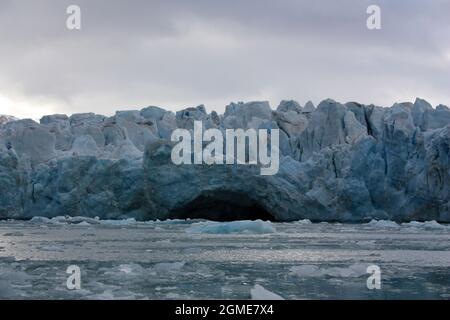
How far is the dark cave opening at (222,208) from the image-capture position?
37.6 m

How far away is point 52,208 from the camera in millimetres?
38812

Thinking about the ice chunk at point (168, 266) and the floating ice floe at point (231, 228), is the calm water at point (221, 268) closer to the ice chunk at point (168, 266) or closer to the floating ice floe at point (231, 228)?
the ice chunk at point (168, 266)

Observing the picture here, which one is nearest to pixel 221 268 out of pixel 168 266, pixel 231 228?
pixel 168 266

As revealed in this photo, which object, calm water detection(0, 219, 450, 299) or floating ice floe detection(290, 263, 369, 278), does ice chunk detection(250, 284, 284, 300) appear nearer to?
calm water detection(0, 219, 450, 299)

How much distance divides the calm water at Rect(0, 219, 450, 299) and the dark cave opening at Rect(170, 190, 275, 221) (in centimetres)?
1700

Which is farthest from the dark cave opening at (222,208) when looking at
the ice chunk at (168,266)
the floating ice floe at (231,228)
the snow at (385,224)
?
the ice chunk at (168,266)

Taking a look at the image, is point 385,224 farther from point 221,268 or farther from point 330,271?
point 221,268

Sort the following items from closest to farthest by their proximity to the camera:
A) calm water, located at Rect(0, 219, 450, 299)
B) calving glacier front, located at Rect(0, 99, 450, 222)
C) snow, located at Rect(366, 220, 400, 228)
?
calm water, located at Rect(0, 219, 450, 299)
snow, located at Rect(366, 220, 400, 228)
calving glacier front, located at Rect(0, 99, 450, 222)

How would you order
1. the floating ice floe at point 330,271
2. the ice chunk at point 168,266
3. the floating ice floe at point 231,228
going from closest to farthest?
Answer: the floating ice floe at point 330,271, the ice chunk at point 168,266, the floating ice floe at point 231,228

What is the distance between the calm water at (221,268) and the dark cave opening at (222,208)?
17002 mm

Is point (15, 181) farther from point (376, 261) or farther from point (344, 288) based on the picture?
point (344, 288)

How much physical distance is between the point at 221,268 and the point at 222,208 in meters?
27.1

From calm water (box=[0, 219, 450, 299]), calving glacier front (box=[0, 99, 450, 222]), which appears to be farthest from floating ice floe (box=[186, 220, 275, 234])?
calving glacier front (box=[0, 99, 450, 222])

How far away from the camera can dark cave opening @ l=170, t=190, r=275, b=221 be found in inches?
1479
